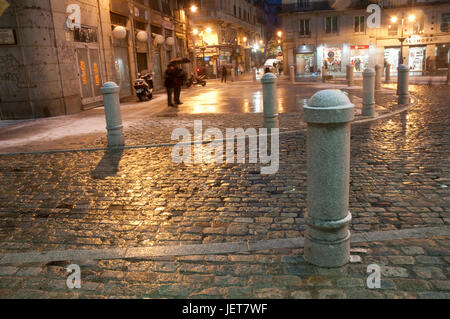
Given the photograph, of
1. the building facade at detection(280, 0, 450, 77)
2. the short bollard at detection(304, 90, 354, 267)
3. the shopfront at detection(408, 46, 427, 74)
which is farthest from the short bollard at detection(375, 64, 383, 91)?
the shopfront at detection(408, 46, 427, 74)

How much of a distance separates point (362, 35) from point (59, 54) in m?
32.9

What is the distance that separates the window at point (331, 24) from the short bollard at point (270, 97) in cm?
3456

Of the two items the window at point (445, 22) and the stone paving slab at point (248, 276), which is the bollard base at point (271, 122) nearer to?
the stone paving slab at point (248, 276)

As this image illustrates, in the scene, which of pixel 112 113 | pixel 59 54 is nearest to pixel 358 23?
pixel 59 54

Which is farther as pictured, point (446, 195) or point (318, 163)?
point (446, 195)

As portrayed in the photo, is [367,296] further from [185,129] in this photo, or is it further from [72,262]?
[185,129]

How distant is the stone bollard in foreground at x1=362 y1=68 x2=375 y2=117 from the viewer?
9586 millimetres

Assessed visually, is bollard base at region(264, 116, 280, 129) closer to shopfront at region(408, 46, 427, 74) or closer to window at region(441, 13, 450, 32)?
shopfront at region(408, 46, 427, 74)

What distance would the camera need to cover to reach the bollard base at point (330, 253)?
2.87 metres

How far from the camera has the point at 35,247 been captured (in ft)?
11.4

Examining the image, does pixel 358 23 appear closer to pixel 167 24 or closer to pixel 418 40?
pixel 418 40

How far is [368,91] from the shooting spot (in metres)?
9.75

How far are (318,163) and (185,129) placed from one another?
6866 mm
